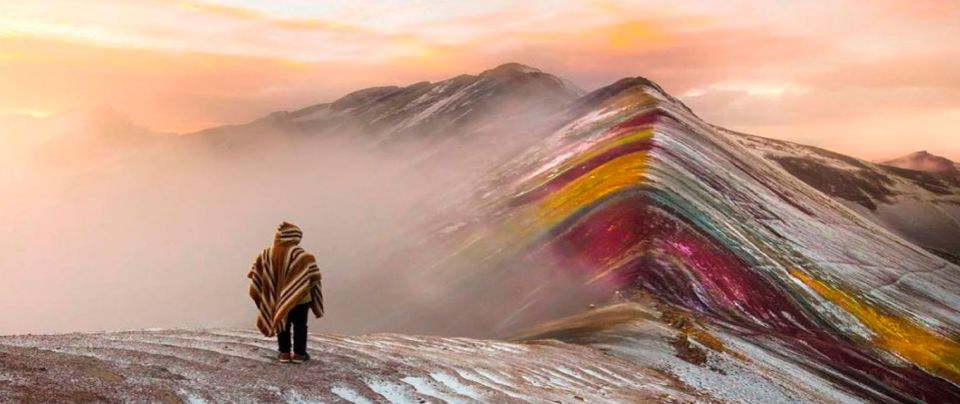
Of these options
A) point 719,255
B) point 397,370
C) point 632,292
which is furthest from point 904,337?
point 397,370

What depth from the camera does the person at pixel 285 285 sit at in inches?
824

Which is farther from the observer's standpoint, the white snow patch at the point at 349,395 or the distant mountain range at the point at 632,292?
the distant mountain range at the point at 632,292

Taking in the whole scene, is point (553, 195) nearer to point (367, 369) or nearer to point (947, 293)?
point (947, 293)

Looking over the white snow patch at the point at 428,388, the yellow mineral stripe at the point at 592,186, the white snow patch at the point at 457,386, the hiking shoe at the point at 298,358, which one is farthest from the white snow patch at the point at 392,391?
the yellow mineral stripe at the point at 592,186

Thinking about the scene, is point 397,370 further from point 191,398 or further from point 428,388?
point 191,398

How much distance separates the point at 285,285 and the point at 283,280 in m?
0.15

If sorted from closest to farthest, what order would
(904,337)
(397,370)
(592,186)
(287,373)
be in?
(287,373) → (397,370) → (904,337) → (592,186)

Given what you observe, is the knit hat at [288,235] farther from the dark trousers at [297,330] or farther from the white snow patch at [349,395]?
the white snow patch at [349,395]

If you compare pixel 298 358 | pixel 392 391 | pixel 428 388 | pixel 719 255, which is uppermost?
pixel 719 255

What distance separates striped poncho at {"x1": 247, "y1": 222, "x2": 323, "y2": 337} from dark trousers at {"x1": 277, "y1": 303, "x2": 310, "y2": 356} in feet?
0.69

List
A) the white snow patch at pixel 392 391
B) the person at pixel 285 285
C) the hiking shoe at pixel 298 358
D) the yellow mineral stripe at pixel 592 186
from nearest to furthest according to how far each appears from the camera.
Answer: the white snow patch at pixel 392 391
the person at pixel 285 285
the hiking shoe at pixel 298 358
the yellow mineral stripe at pixel 592 186

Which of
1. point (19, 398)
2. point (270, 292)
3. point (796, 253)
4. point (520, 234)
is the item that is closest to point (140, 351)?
point (270, 292)

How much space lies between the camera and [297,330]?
21.6 metres

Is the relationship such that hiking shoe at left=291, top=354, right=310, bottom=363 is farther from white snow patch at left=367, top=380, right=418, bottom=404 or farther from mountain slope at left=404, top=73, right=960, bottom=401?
mountain slope at left=404, top=73, right=960, bottom=401
